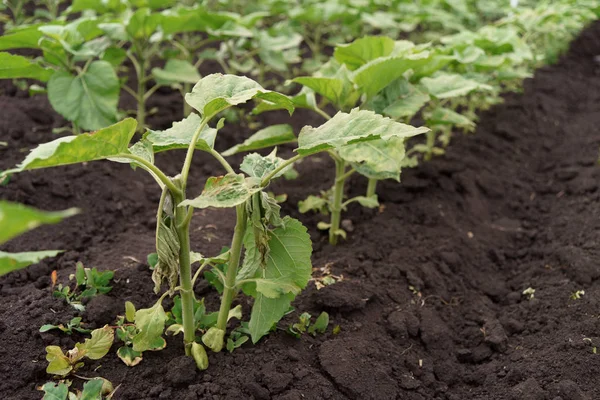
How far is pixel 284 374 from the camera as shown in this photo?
2113 mm

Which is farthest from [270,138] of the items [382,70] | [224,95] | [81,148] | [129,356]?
[81,148]

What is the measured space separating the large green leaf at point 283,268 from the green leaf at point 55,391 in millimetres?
Result: 654

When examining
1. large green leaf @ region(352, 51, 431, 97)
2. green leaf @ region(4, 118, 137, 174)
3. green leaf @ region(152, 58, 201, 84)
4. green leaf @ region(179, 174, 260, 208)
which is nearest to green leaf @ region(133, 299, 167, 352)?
green leaf @ region(179, 174, 260, 208)

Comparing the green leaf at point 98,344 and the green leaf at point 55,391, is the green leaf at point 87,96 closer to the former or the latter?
the green leaf at point 98,344

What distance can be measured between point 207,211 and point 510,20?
3293 millimetres

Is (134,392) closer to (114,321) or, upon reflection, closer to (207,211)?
(114,321)

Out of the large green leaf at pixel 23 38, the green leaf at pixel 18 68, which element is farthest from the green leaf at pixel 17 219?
the large green leaf at pixel 23 38

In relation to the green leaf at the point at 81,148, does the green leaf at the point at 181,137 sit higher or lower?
lower

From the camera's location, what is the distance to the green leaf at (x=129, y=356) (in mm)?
2074

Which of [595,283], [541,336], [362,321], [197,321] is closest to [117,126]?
[197,321]

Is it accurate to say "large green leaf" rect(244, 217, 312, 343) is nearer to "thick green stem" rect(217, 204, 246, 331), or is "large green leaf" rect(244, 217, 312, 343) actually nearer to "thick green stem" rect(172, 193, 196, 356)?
"thick green stem" rect(217, 204, 246, 331)

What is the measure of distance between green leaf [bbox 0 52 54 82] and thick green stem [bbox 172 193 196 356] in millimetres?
1634

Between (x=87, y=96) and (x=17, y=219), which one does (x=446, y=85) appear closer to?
(x=87, y=96)

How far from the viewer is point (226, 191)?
66.1 inches
